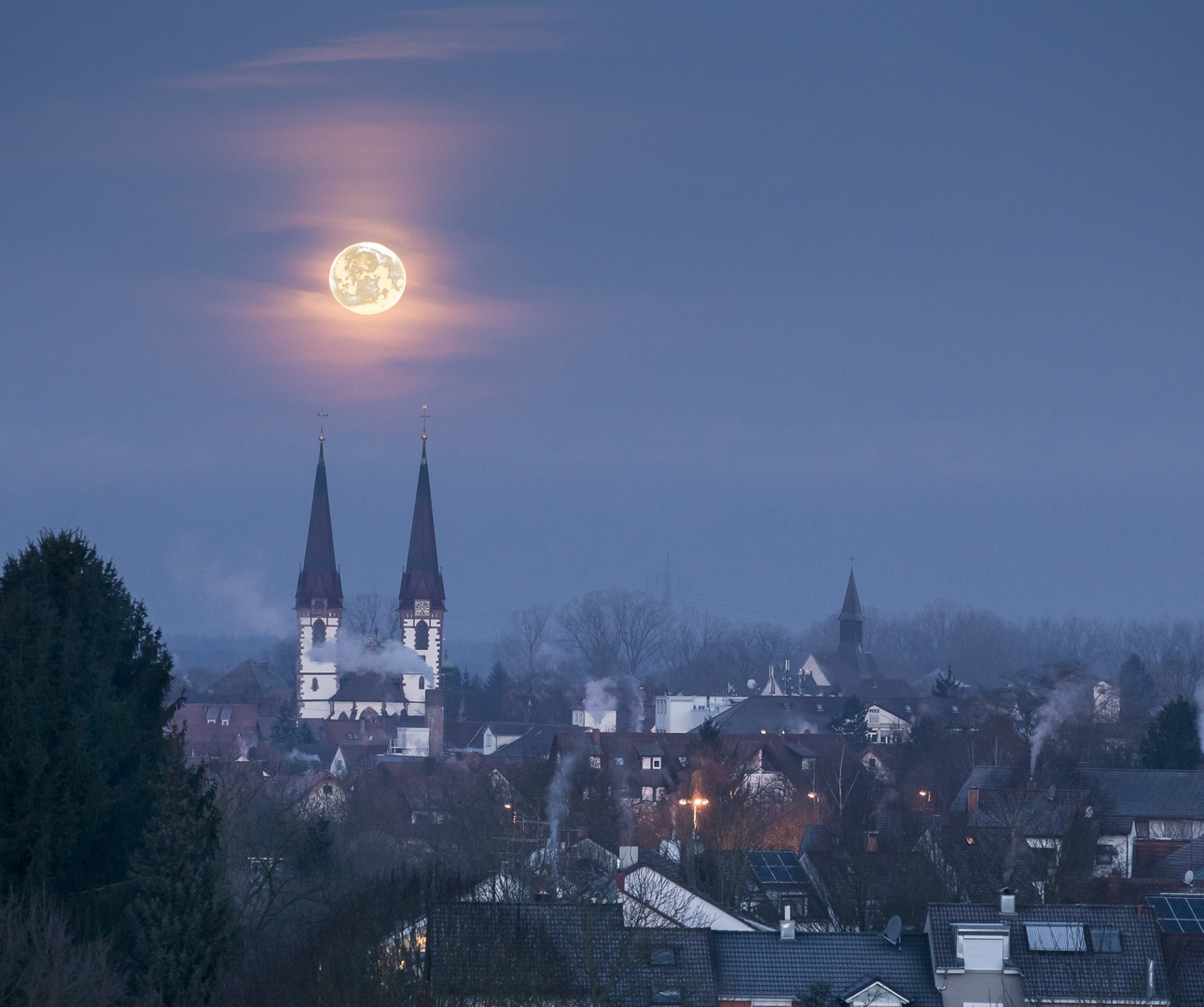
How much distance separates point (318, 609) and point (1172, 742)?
77421 mm

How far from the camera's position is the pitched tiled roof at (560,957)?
2217 cm

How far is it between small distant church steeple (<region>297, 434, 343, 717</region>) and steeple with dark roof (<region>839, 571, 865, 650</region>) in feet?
165

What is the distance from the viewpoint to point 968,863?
40875 millimetres

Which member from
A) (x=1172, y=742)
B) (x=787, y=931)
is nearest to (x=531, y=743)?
(x=1172, y=742)

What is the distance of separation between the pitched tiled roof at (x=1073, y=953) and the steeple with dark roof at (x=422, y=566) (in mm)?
104525

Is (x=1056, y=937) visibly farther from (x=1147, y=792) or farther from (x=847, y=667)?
(x=847, y=667)

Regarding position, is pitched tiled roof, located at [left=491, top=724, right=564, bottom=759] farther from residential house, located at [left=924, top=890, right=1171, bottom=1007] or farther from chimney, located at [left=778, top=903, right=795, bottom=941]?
residential house, located at [left=924, top=890, right=1171, bottom=1007]

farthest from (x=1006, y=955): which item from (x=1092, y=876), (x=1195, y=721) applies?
(x=1195, y=721)

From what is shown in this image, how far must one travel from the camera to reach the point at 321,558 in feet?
438

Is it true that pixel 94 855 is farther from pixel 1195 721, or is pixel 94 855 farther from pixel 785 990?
pixel 1195 721

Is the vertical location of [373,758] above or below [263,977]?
above

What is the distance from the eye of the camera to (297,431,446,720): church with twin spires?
416ft

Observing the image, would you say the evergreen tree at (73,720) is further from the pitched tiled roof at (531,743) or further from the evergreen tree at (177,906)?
the pitched tiled roof at (531,743)

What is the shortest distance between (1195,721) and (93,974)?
54648mm
